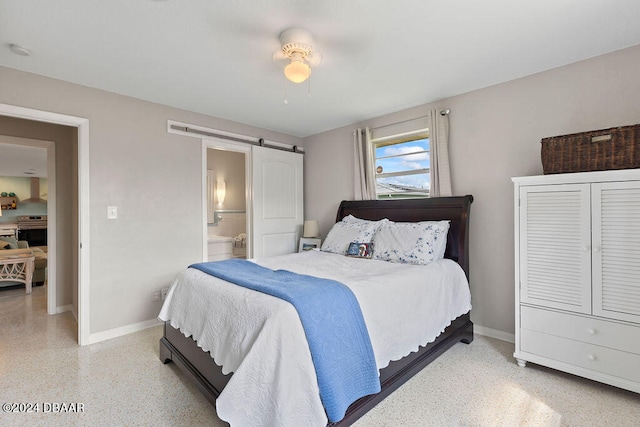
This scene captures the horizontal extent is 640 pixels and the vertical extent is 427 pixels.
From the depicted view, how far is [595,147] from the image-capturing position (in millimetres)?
2043

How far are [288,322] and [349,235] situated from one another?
1967mm

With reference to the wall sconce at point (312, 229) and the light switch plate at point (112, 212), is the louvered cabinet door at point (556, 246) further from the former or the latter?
the light switch plate at point (112, 212)

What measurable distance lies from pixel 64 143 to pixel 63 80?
4.82 ft

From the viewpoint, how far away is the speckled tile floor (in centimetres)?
175

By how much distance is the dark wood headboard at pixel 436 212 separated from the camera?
2.85 meters

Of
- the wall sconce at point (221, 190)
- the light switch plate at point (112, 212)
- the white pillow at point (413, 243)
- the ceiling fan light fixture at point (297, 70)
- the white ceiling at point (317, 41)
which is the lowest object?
the white pillow at point (413, 243)

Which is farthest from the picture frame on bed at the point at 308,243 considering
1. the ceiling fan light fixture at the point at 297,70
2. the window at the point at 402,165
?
the ceiling fan light fixture at the point at 297,70

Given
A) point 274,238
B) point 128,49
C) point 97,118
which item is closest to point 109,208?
point 97,118

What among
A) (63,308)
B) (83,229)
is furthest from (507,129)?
(63,308)

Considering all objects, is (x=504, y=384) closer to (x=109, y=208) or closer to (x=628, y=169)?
(x=628, y=169)

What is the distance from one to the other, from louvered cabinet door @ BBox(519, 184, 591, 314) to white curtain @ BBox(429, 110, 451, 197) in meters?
0.87

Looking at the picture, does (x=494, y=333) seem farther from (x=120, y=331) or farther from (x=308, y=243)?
(x=120, y=331)

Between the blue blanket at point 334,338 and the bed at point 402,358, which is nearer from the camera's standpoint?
the blue blanket at point 334,338

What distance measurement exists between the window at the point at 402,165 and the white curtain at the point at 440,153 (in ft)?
0.64
